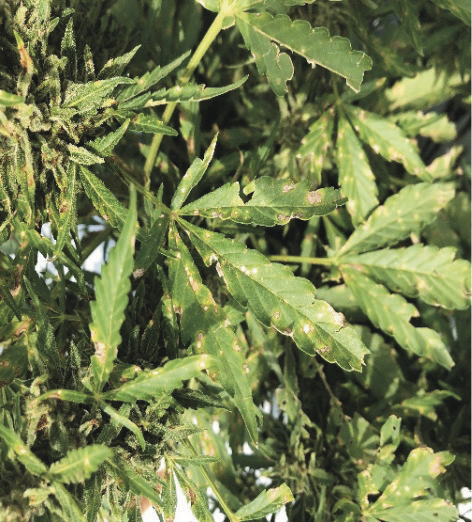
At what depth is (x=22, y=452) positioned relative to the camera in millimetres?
341

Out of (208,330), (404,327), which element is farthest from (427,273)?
(208,330)

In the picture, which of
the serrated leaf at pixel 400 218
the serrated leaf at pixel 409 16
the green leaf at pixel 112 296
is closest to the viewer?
the green leaf at pixel 112 296

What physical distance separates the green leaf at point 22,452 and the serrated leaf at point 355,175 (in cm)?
45

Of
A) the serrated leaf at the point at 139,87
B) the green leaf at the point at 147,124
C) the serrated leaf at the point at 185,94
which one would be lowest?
the green leaf at the point at 147,124

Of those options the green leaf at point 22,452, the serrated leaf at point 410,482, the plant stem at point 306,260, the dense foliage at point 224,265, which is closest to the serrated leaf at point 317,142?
the dense foliage at point 224,265

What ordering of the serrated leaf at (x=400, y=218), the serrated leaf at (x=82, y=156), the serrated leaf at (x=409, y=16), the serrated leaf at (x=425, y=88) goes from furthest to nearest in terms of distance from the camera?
the serrated leaf at (x=425, y=88) → the serrated leaf at (x=400, y=218) → the serrated leaf at (x=409, y=16) → the serrated leaf at (x=82, y=156)

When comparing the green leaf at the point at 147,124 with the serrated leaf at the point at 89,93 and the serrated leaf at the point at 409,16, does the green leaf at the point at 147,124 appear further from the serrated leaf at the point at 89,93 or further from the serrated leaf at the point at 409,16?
the serrated leaf at the point at 409,16

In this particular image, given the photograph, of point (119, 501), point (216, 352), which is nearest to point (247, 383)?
point (216, 352)

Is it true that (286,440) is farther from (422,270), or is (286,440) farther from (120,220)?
(120,220)

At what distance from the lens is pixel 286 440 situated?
2.33 feet

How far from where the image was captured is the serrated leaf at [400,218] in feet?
2.09

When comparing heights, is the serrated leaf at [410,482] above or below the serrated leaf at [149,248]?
below

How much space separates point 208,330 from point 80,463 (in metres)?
0.16

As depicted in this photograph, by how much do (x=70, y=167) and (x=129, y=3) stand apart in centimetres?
28
